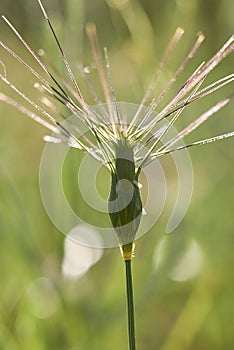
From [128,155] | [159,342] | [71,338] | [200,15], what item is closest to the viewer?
[128,155]

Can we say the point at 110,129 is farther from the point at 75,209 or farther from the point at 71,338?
the point at 75,209

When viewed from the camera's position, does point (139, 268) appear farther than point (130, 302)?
Yes

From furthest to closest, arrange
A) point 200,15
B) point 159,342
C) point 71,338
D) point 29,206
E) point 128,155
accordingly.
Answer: point 200,15 < point 29,206 < point 159,342 < point 71,338 < point 128,155

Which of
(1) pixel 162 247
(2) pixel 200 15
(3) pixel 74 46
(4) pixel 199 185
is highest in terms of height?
(2) pixel 200 15

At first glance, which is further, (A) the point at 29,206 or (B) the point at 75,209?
(A) the point at 29,206

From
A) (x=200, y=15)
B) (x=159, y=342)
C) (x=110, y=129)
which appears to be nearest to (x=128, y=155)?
(x=110, y=129)

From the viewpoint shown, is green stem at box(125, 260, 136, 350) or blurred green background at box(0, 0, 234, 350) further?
blurred green background at box(0, 0, 234, 350)

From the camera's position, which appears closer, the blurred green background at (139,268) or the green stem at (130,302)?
the green stem at (130,302)

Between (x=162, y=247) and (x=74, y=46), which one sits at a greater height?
(x=74, y=46)
